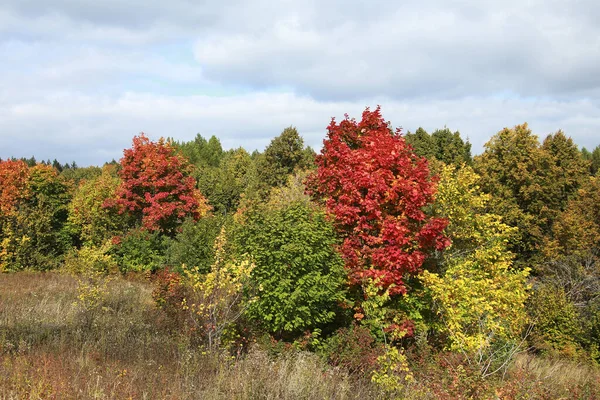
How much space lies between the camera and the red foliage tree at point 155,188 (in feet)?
102

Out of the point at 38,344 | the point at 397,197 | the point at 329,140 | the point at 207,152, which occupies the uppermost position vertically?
the point at 207,152

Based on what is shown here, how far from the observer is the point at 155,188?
32469 millimetres

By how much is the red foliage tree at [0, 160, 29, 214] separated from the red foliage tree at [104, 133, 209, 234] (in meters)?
8.93

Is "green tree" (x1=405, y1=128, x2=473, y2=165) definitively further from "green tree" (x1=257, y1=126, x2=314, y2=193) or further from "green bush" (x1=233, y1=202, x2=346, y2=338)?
"green bush" (x1=233, y1=202, x2=346, y2=338)

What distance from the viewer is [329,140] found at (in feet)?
48.6

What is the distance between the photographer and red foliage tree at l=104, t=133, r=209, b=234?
3120 cm

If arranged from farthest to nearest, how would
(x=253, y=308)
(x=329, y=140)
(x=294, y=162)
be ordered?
(x=294, y=162) → (x=329, y=140) → (x=253, y=308)

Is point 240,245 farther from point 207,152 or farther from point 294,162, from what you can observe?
point 207,152

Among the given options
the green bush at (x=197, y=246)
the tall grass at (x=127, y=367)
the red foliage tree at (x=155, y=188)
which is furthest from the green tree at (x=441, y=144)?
the tall grass at (x=127, y=367)

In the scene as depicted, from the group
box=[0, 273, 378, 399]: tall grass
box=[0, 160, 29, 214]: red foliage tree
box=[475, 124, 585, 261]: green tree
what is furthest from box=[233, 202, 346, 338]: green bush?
box=[0, 160, 29, 214]: red foliage tree

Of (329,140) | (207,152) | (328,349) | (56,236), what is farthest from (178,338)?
(207,152)

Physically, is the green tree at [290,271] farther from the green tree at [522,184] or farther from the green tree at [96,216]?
the green tree at [96,216]

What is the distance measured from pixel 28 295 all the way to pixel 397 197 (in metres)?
14.0

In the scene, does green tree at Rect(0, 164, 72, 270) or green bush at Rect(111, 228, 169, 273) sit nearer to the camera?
green bush at Rect(111, 228, 169, 273)
